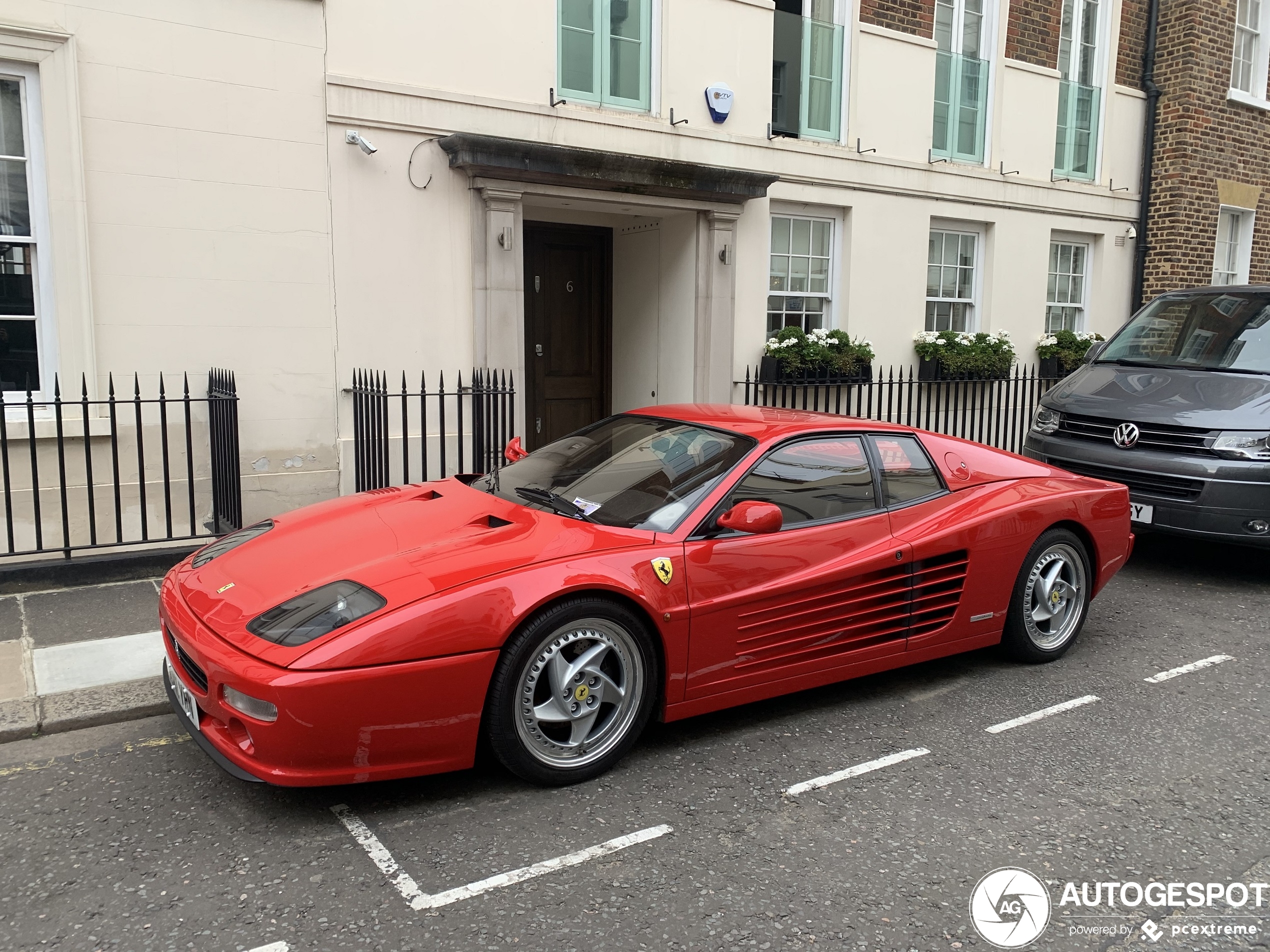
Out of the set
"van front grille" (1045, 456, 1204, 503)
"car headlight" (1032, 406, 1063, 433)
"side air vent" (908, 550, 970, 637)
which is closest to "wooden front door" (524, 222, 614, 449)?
"car headlight" (1032, 406, 1063, 433)

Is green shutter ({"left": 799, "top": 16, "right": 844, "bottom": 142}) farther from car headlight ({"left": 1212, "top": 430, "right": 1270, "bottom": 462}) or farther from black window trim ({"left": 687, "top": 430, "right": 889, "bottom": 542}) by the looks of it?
black window trim ({"left": 687, "top": 430, "right": 889, "bottom": 542})

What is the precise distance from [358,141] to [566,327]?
3.54 m

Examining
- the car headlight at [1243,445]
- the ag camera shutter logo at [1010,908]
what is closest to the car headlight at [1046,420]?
the car headlight at [1243,445]

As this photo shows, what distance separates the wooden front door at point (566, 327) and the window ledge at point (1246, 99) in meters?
9.49

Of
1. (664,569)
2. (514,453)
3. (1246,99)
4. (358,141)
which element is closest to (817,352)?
(358,141)

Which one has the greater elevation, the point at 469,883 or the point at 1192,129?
the point at 1192,129

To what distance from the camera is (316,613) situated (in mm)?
3291

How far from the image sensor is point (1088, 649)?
213 inches

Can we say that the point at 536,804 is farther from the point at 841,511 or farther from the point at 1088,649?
the point at 1088,649

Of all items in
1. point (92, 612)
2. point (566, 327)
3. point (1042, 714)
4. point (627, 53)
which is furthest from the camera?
point (566, 327)

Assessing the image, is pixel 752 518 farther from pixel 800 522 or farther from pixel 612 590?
pixel 612 590

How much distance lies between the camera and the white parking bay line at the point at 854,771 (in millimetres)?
3639

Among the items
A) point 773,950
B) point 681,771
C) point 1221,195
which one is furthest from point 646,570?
point 1221,195

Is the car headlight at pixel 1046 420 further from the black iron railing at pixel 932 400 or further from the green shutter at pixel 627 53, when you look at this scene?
the green shutter at pixel 627 53
